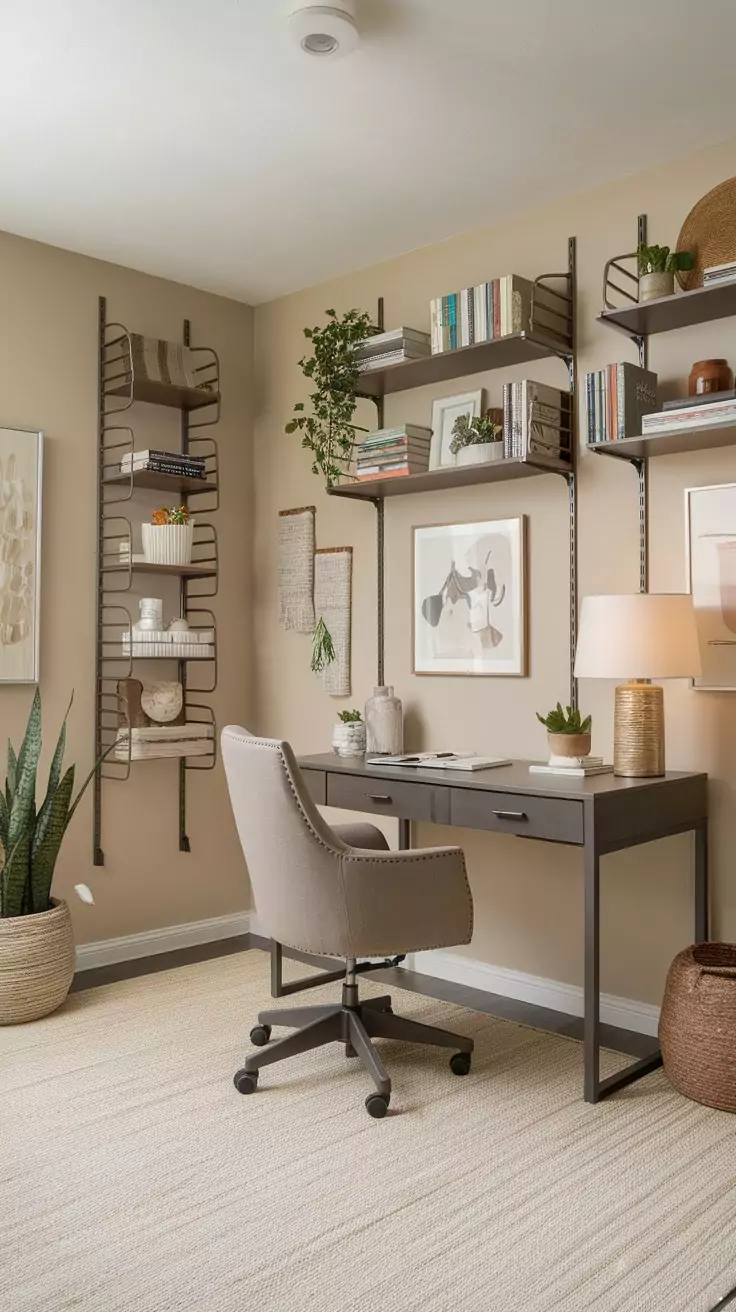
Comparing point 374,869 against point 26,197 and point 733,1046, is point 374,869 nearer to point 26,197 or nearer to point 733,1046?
point 733,1046

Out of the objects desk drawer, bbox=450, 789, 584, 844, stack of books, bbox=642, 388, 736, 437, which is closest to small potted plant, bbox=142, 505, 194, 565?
desk drawer, bbox=450, 789, 584, 844

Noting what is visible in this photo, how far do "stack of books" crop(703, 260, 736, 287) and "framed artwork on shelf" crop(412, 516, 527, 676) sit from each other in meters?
0.99

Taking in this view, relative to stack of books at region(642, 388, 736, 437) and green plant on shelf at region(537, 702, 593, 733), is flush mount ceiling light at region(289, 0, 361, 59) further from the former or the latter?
green plant on shelf at region(537, 702, 593, 733)

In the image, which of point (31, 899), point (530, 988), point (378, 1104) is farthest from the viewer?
point (530, 988)

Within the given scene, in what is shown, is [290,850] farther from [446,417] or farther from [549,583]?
[446,417]

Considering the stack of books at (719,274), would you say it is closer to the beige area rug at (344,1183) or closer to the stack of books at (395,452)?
the stack of books at (395,452)

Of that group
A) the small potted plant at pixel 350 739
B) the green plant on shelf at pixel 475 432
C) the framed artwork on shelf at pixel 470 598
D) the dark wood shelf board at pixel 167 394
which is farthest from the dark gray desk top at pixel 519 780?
the dark wood shelf board at pixel 167 394

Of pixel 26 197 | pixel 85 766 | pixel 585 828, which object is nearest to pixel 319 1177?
pixel 585 828

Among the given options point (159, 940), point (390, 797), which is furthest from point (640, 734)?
point (159, 940)

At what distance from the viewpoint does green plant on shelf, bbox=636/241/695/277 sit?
118 inches

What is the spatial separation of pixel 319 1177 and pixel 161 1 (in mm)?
2677

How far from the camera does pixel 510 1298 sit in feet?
6.05

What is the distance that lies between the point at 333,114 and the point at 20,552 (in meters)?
1.84

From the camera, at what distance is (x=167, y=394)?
4086mm
